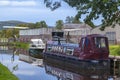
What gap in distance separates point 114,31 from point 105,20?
40782 mm

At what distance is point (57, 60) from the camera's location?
47.3 metres

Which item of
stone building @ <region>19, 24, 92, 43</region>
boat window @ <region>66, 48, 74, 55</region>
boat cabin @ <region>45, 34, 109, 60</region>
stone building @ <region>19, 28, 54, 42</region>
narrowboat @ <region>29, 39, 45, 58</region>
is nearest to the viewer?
boat cabin @ <region>45, 34, 109, 60</region>

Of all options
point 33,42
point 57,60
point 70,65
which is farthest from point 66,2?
point 33,42

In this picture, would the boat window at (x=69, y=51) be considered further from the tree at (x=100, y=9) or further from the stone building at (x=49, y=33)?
the stone building at (x=49, y=33)

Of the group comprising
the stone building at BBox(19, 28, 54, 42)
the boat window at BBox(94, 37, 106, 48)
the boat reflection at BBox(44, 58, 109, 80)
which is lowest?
the boat reflection at BBox(44, 58, 109, 80)

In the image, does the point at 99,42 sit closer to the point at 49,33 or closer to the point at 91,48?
the point at 91,48

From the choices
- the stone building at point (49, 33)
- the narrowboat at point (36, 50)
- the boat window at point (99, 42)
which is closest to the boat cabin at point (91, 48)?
the boat window at point (99, 42)

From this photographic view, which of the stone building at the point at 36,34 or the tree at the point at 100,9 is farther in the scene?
the stone building at the point at 36,34

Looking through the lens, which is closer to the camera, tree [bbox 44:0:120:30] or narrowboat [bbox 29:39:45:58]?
tree [bbox 44:0:120:30]

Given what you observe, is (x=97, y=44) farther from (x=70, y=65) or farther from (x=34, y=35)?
(x=34, y=35)

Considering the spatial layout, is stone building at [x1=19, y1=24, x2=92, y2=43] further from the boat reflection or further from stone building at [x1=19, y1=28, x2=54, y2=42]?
the boat reflection

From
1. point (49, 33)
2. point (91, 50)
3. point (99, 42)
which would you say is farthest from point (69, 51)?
point (49, 33)

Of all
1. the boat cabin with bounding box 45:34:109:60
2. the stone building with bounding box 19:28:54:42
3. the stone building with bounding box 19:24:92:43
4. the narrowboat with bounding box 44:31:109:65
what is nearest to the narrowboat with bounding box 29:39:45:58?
the stone building with bounding box 19:24:92:43

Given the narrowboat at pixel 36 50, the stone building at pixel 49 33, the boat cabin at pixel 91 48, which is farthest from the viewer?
the stone building at pixel 49 33
